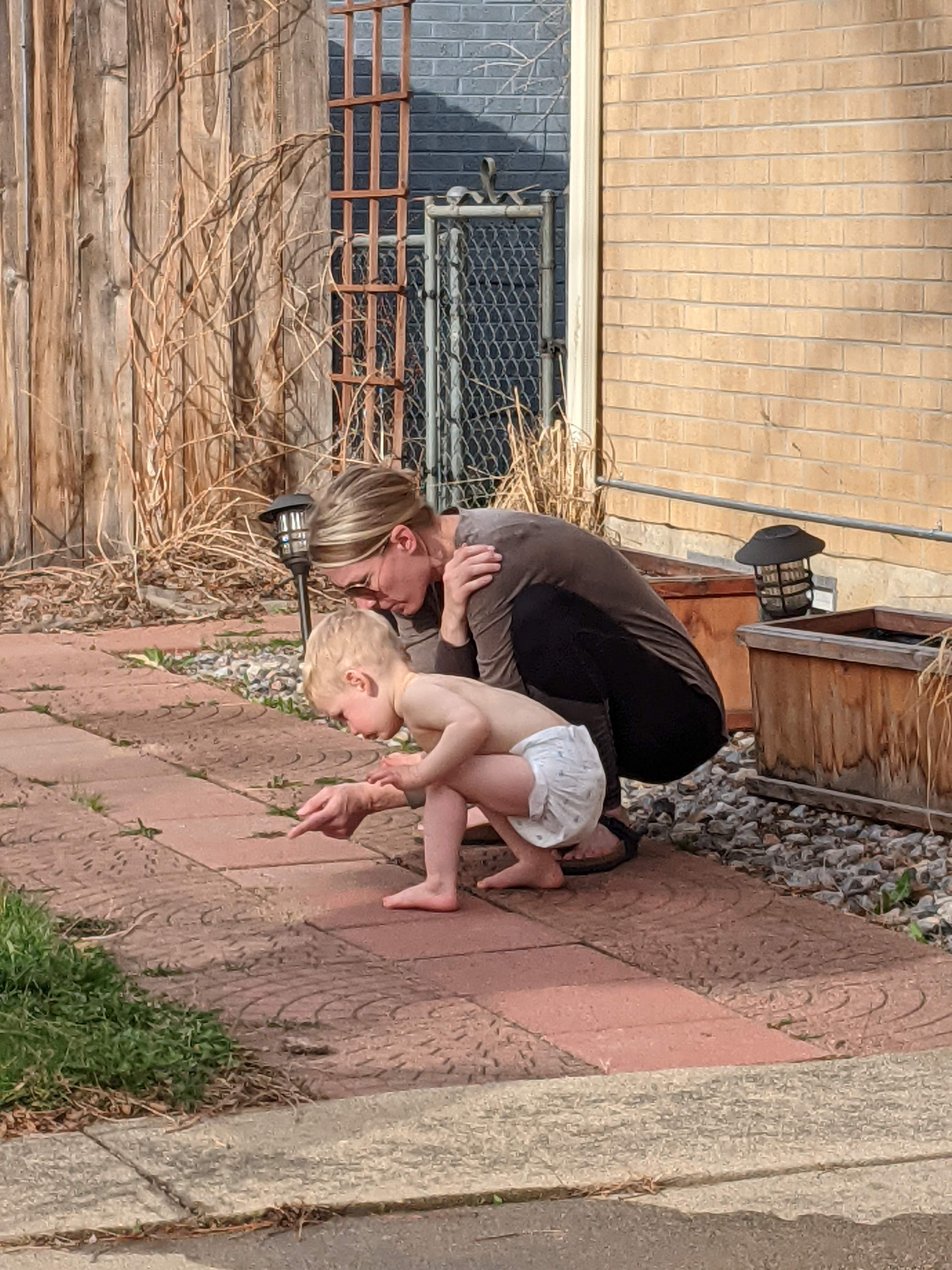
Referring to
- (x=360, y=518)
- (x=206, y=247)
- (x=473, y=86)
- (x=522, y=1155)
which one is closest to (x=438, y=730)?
(x=360, y=518)

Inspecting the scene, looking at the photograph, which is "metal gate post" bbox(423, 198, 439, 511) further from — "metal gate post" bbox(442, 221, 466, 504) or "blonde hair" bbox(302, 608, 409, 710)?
"blonde hair" bbox(302, 608, 409, 710)

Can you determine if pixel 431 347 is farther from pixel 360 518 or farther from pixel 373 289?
pixel 360 518

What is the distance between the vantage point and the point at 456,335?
34.3ft

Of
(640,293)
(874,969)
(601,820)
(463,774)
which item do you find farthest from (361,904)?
(640,293)

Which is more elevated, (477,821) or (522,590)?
(522,590)

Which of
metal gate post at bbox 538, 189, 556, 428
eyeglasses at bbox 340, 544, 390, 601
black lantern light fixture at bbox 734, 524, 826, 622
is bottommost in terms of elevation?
black lantern light fixture at bbox 734, 524, 826, 622

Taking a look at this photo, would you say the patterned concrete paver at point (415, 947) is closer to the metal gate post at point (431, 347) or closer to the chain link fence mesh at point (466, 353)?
the chain link fence mesh at point (466, 353)

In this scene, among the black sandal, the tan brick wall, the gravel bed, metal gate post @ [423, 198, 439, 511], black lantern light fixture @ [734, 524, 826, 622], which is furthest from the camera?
metal gate post @ [423, 198, 439, 511]

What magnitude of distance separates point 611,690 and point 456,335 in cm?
566

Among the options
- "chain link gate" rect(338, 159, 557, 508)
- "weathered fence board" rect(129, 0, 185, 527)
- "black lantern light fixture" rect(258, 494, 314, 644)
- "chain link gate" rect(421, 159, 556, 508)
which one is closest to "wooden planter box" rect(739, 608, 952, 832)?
"black lantern light fixture" rect(258, 494, 314, 644)

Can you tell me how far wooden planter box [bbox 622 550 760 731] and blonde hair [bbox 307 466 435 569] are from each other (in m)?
1.96

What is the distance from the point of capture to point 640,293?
8719 mm

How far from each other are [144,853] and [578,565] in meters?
1.27

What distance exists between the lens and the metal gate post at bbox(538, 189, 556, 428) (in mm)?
9508
